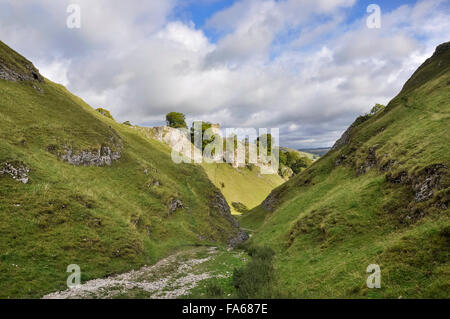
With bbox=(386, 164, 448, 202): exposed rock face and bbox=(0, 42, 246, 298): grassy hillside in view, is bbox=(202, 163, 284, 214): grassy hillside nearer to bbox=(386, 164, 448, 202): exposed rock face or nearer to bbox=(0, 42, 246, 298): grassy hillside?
bbox=(0, 42, 246, 298): grassy hillside

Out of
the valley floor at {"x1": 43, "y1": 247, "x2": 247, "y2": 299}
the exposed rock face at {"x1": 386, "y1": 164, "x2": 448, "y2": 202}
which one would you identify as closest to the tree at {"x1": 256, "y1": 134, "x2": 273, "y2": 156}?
the valley floor at {"x1": 43, "y1": 247, "x2": 247, "y2": 299}

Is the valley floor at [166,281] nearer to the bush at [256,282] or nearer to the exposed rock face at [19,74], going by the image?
the bush at [256,282]

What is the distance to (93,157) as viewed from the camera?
4556 cm

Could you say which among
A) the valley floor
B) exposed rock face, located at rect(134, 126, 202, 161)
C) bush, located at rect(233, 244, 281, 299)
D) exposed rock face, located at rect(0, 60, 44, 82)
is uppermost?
exposed rock face, located at rect(134, 126, 202, 161)

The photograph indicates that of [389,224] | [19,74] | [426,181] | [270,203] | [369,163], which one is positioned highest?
[19,74]

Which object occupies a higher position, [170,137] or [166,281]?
[170,137]

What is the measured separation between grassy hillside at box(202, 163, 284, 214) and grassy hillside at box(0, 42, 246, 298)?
67.0 metres

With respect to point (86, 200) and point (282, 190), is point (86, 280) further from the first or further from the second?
point (282, 190)

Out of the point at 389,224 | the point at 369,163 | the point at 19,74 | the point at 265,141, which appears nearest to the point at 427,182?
the point at 389,224

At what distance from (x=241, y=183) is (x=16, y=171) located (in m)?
132

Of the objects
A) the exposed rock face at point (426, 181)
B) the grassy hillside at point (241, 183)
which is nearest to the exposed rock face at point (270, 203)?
the grassy hillside at point (241, 183)

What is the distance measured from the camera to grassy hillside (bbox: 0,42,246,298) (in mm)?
22625

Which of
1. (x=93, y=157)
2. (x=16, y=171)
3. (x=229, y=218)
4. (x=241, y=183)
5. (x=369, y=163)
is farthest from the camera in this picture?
(x=241, y=183)

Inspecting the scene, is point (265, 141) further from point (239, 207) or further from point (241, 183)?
point (239, 207)
